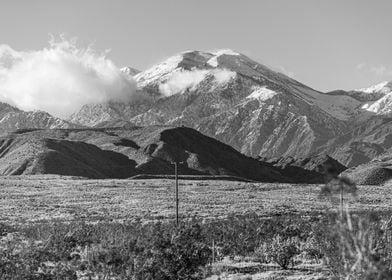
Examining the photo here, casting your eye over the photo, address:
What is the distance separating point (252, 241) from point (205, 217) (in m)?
26.9

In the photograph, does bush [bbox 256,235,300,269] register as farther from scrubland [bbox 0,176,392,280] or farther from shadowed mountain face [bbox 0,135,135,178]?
shadowed mountain face [bbox 0,135,135,178]

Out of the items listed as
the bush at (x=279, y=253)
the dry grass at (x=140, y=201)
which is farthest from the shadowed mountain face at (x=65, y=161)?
the bush at (x=279, y=253)

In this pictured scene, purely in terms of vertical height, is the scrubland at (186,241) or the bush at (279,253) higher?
the scrubland at (186,241)

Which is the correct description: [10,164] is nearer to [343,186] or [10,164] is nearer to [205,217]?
[205,217]

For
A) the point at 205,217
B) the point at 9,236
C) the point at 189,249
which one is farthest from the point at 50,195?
the point at 189,249

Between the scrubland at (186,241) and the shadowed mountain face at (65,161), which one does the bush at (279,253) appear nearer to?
the scrubland at (186,241)

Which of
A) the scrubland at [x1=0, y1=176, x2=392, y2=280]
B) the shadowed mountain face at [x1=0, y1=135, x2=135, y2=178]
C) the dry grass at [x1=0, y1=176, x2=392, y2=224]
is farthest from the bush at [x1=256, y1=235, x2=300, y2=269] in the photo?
the shadowed mountain face at [x1=0, y1=135, x2=135, y2=178]

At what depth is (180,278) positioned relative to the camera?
22.2 meters

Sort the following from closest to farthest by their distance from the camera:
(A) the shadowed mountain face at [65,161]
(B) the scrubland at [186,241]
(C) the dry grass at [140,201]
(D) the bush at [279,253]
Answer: (B) the scrubland at [186,241] < (D) the bush at [279,253] < (C) the dry grass at [140,201] < (A) the shadowed mountain face at [65,161]

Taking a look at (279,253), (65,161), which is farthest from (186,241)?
(65,161)

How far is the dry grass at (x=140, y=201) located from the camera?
2522 inches

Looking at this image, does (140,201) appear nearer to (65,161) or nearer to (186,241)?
(186,241)

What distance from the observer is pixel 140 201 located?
81875 millimetres

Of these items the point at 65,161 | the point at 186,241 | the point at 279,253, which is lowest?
the point at 279,253
